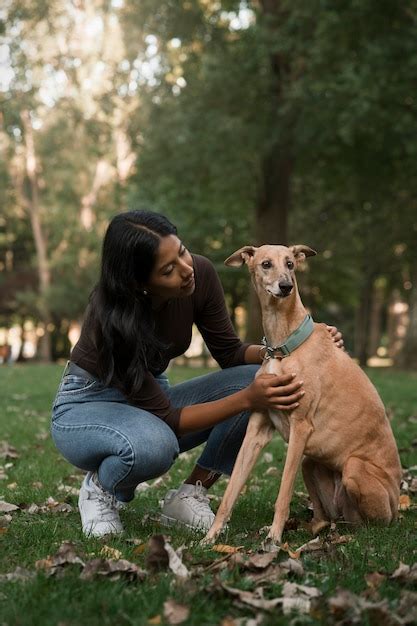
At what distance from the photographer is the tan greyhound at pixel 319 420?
4406 millimetres

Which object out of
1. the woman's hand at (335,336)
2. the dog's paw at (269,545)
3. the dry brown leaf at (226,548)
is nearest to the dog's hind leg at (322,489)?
the dog's paw at (269,545)

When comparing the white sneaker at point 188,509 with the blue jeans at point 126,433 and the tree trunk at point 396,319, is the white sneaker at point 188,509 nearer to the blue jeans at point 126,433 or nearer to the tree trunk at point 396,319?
the blue jeans at point 126,433

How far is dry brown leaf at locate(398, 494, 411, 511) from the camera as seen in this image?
521 centimetres

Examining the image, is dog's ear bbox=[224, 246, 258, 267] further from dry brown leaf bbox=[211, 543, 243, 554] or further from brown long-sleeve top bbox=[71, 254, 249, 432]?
dry brown leaf bbox=[211, 543, 243, 554]

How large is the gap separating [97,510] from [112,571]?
121 centimetres

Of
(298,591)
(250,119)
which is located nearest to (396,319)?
(250,119)

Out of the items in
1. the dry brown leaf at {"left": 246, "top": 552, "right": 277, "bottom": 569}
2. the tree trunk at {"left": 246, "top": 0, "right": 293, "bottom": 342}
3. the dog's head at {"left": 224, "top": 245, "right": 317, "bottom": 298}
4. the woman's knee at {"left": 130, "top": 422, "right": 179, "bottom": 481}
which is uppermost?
the tree trunk at {"left": 246, "top": 0, "right": 293, "bottom": 342}

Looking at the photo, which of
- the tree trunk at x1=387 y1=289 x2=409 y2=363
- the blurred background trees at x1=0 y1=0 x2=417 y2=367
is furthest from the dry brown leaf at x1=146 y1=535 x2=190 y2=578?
the tree trunk at x1=387 y1=289 x2=409 y2=363

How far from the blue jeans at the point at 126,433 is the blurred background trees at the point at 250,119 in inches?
424

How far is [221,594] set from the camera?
3057 mm

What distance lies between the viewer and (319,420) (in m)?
4.51

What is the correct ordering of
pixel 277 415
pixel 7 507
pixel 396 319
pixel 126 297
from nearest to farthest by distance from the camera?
pixel 126 297, pixel 277 415, pixel 7 507, pixel 396 319

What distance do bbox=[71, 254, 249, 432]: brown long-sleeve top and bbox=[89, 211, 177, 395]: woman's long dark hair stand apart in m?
0.13

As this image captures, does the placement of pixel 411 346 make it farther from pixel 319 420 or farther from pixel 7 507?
pixel 7 507
